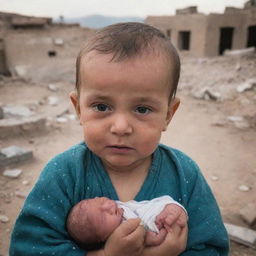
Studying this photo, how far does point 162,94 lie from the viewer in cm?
122

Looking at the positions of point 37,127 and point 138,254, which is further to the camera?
point 37,127

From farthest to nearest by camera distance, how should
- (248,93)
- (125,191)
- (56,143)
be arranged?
(248,93), (56,143), (125,191)

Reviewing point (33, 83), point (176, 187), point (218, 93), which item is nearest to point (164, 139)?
point (218, 93)

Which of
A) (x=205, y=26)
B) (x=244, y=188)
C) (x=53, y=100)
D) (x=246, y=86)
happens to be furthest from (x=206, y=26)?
(x=244, y=188)

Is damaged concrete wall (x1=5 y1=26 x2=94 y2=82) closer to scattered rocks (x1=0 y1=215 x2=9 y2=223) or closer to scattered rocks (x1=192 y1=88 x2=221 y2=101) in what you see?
scattered rocks (x1=192 y1=88 x2=221 y2=101)

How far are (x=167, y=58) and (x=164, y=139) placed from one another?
419 centimetres

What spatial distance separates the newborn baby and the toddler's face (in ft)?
0.74

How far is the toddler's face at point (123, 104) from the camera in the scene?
1.13 meters

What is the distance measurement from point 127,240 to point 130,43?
2.63 ft

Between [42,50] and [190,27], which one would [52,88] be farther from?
[190,27]

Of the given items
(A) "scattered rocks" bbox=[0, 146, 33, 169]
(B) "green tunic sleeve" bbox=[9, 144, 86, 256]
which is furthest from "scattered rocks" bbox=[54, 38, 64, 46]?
(B) "green tunic sleeve" bbox=[9, 144, 86, 256]

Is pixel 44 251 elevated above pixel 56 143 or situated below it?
above

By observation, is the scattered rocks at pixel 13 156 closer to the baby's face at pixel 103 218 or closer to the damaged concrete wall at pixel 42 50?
the baby's face at pixel 103 218

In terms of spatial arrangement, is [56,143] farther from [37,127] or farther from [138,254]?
[138,254]
